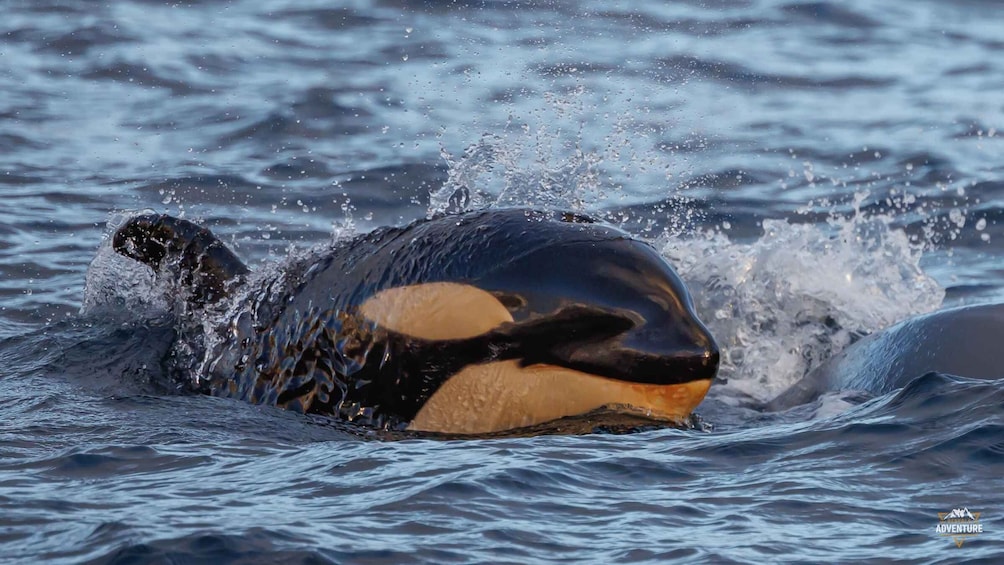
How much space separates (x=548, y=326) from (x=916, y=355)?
7.57ft

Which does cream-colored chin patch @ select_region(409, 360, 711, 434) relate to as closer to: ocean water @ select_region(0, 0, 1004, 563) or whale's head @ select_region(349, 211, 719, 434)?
whale's head @ select_region(349, 211, 719, 434)

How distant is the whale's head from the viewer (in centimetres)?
592

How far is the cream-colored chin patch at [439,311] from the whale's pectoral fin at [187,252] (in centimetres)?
152

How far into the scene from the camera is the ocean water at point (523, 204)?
17.0ft

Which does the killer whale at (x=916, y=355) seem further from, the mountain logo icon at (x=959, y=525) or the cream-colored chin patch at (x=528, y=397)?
the mountain logo icon at (x=959, y=525)

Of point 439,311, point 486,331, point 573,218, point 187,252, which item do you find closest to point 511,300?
point 486,331

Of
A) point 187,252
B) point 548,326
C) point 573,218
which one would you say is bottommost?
point 187,252

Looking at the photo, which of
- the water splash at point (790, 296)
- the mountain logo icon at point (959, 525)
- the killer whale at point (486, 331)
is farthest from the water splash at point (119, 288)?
the mountain logo icon at point (959, 525)

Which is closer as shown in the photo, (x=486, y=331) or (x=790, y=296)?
(x=486, y=331)

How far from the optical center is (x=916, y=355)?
733 cm

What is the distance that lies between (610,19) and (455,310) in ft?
48.0

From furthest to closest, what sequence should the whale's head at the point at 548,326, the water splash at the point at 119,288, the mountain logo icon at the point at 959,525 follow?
the water splash at the point at 119,288 < the whale's head at the point at 548,326 < the mountain logo icon at the point at 959,525

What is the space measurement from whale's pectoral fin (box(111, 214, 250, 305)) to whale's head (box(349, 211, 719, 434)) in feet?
5.14

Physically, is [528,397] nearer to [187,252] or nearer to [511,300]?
[511,300]
